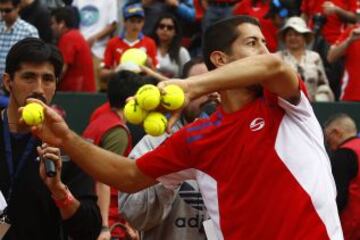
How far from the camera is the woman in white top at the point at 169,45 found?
1159cm

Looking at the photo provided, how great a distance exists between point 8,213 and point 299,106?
148cm

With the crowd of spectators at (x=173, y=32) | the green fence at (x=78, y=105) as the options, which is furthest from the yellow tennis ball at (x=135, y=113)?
the green fence at (x=78, y=105)

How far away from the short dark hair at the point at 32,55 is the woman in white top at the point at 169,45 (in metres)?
6.27

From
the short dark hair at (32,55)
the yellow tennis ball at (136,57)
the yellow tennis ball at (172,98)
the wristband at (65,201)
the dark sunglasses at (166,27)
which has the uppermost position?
the short dark hair at (32,55)

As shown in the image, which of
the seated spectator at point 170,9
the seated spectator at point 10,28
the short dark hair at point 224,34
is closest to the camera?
the short dark hair at point 224,34

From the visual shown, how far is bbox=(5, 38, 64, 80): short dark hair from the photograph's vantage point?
5129mm

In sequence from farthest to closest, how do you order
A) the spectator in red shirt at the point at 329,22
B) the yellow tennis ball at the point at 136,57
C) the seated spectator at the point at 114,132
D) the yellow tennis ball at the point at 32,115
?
the spectator in red shirt at the point at 329,22 < the yellow tennis ball at the point at 136,57 < the seated spectator at the point at 114,132 < the yellow tennis ball at the point at 32,115

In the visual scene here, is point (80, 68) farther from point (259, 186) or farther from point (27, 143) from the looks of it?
point (259, 186)

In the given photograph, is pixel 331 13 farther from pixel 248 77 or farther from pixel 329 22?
pixel 248 77

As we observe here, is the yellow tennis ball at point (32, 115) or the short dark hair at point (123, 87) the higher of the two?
the yellow tennis ball at point (32, 115)

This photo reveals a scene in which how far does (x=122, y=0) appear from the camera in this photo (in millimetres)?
13562

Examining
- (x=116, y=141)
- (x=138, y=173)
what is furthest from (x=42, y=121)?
(x=116, y=141)

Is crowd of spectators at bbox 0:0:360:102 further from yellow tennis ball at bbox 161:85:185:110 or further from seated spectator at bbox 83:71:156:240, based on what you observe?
yellow tennis ball at bbox 161:85:185:110

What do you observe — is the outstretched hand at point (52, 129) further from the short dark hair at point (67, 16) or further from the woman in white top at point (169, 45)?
the short dark hair at point (67, 16)
